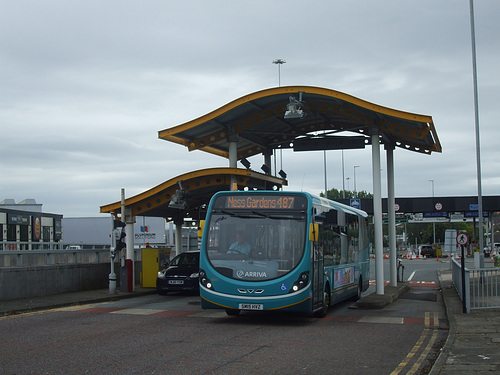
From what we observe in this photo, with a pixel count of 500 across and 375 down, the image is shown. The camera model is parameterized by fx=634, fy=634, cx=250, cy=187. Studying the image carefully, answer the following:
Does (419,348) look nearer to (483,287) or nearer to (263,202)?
(263,202)

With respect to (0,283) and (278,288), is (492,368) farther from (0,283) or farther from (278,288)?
(0,283)

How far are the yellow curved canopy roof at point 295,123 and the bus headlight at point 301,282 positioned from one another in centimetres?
752

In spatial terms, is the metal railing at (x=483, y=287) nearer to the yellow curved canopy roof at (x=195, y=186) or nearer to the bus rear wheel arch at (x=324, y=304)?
the bus rear wheel arch at (x=324, y=304)

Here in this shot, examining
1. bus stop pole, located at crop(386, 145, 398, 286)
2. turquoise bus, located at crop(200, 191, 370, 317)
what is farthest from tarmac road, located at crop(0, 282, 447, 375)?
bus stop pole, located at crop(386, 145, 398, 286)

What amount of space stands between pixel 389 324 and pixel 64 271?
1214cm

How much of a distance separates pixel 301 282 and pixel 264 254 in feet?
3.37

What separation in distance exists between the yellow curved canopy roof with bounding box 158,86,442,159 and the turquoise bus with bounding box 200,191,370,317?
224 inches

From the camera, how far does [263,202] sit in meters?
14.7

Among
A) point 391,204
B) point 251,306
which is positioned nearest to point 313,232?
point 251,306

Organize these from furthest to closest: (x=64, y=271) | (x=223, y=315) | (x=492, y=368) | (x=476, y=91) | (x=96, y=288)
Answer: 1. (x=476, y=91)
2. (x=96, y=288)
3. (x=64, y=271)
4. (x=223, y=315)
5. (x=492, y=368)

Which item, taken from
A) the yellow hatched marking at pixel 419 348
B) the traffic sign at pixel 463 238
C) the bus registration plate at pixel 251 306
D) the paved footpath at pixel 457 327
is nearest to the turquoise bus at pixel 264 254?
the bus registration plate at pixel 251 306

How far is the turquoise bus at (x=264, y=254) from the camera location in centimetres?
1369

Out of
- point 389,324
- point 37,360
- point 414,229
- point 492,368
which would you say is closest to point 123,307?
point 389,324

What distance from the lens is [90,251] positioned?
2442cm
